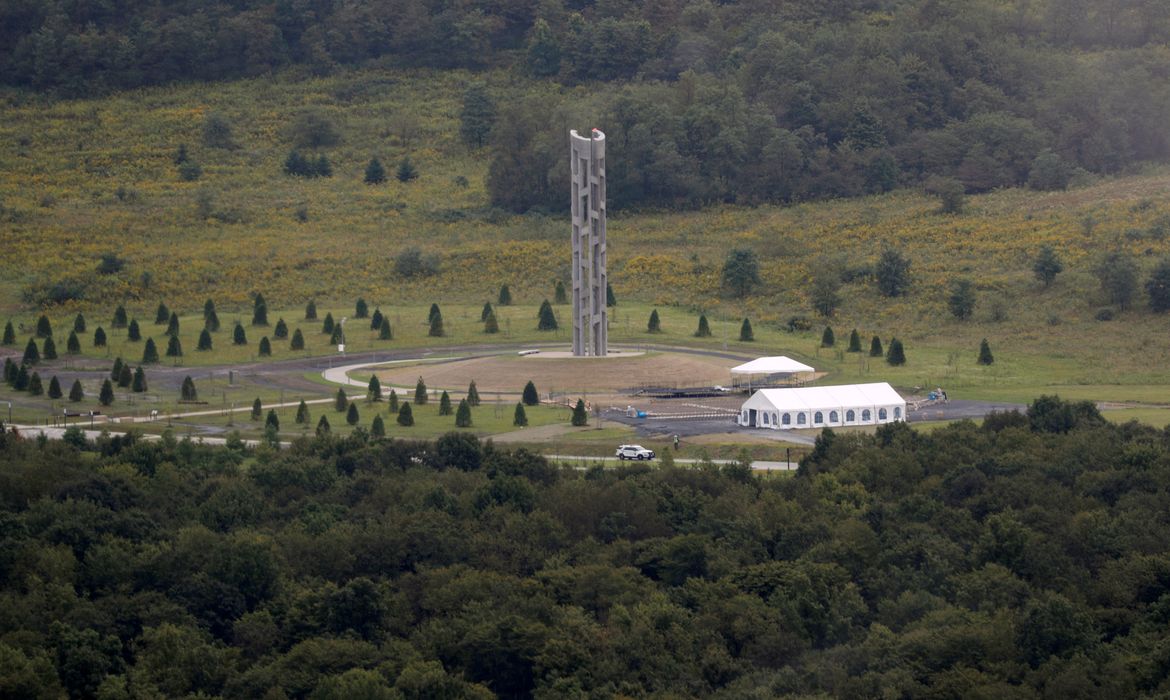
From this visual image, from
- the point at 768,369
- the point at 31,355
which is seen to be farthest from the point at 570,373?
the point at 31,355

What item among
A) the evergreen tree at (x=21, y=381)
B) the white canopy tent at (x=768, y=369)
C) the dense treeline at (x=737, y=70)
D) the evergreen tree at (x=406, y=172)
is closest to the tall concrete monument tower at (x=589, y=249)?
the white canopy tent at (x=768, y=369)

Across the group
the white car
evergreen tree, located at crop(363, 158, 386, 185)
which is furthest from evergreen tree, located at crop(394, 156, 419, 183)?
the white car

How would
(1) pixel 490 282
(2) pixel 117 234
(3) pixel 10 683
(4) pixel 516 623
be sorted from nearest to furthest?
(3) pixel 10 683 < (4) pixel 516 623 < (1) pixel 490 282 < (2) pixel 117 234

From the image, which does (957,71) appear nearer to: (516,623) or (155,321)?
(155,321)

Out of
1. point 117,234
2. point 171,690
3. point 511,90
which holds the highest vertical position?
point 511,90

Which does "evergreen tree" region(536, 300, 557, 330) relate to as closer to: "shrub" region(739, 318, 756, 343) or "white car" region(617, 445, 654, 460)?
"shrub" region(739, 318, 756, 343)

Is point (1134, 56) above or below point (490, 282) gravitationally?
above

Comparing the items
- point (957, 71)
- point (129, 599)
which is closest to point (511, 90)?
point (957, 71)

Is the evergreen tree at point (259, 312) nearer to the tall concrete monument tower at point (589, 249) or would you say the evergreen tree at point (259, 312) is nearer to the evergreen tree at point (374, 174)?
the tall concrete monument tower at point (589, 249)
